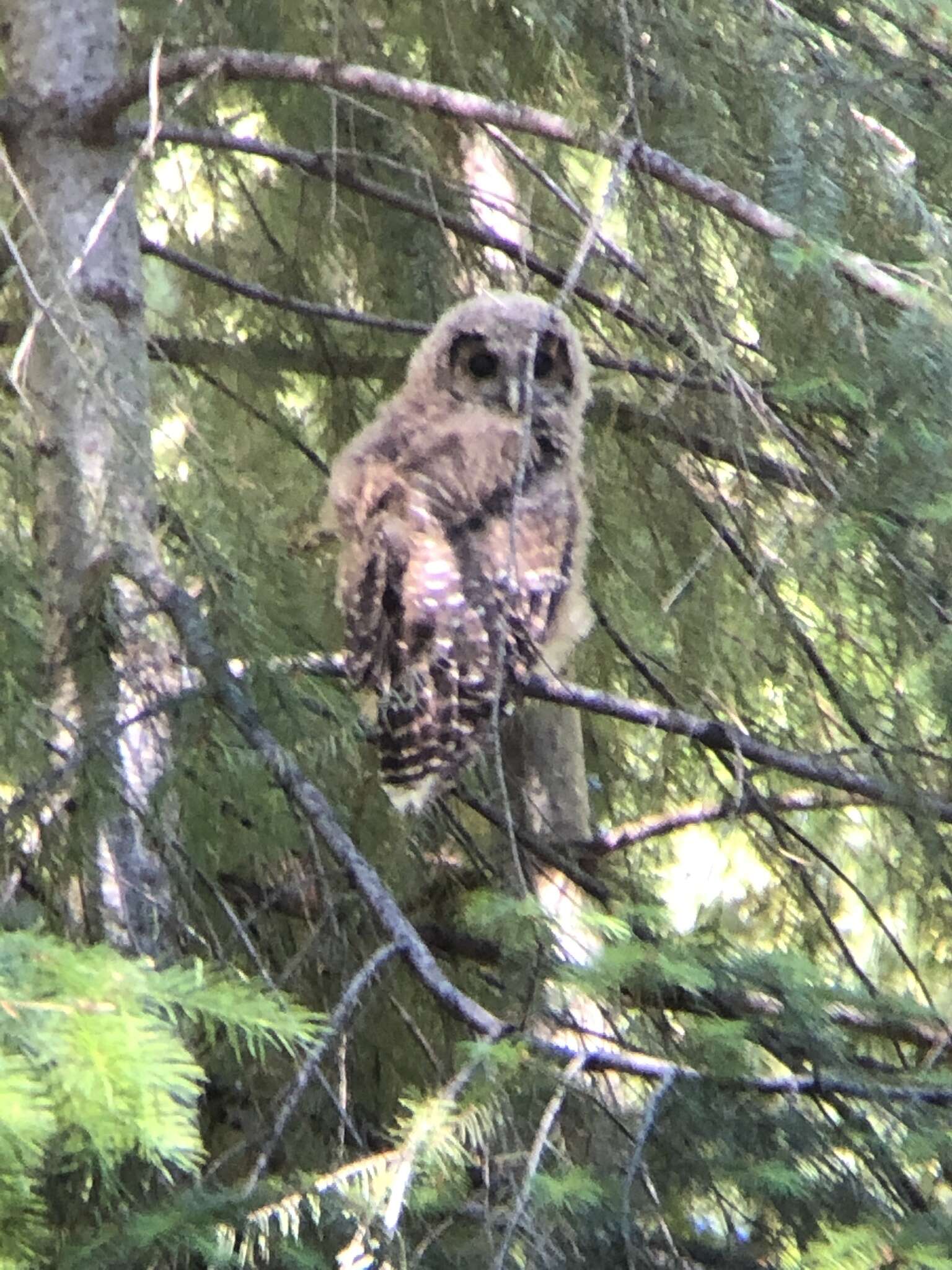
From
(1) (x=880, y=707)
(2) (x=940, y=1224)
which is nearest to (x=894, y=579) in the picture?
(1) (x=880, y=707)

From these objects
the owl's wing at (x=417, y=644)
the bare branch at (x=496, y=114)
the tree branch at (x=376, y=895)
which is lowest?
the tree branch at (x=376, y=895)

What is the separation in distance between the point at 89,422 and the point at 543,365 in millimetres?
1054

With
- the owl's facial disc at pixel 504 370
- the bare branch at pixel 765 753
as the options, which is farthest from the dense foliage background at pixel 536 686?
the owl's facial disc at pixel 504 370

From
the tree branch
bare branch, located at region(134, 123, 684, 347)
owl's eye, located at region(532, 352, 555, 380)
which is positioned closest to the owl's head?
owl's eye, located at region(532, 352, 555, 380)

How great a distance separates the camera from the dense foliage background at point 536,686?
148cm

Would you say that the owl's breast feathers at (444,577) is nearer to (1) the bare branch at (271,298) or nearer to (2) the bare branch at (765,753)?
(2) the bare branch at (765,753)

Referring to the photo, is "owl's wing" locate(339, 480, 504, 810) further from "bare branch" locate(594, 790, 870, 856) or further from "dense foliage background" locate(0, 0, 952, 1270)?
"bare branch" locate(594, 790, 870, 856)

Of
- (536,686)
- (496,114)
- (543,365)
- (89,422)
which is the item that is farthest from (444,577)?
(496,114)

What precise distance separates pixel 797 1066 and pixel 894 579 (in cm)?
83

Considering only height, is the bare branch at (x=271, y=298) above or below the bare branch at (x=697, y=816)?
above

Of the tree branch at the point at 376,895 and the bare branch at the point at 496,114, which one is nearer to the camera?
the tree branch at the point at 376,895

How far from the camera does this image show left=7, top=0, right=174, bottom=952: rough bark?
1858 mm

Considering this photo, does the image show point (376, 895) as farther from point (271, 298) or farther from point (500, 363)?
point (500, 363)

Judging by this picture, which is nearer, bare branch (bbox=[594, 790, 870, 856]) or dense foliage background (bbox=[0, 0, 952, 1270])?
dense foliage background (bbox=[0, 0, 952, 1270])
